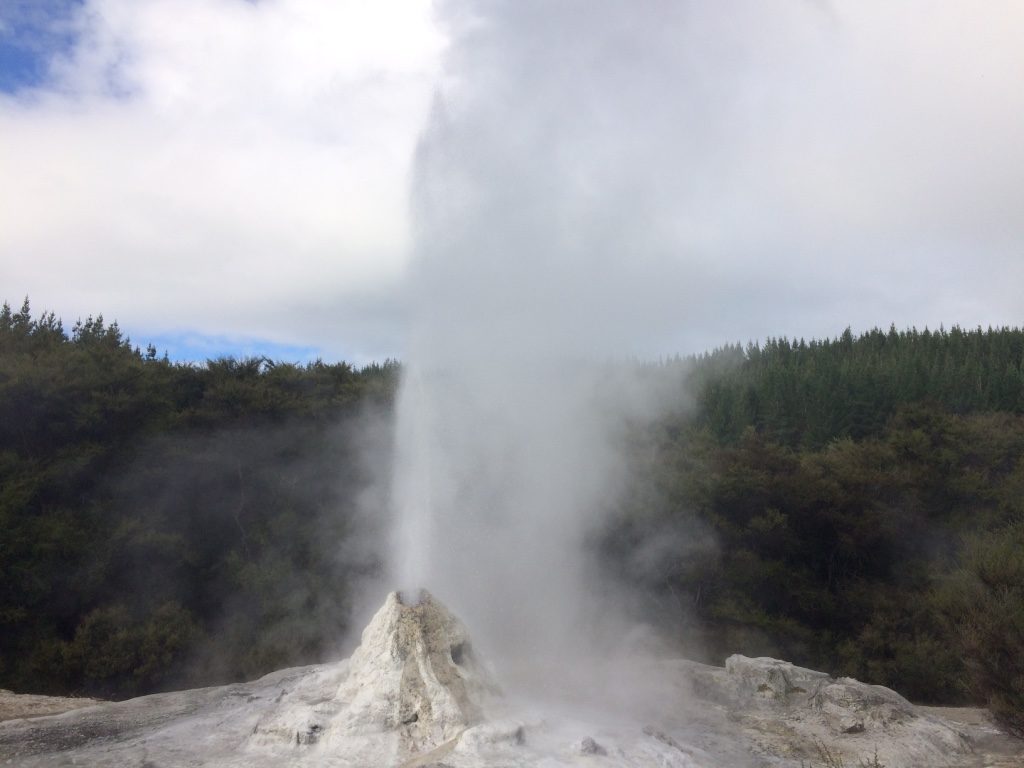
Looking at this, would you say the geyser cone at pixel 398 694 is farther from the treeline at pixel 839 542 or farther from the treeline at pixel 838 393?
the treeline at pixel 838 393

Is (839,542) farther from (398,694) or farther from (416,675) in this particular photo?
(398,694)

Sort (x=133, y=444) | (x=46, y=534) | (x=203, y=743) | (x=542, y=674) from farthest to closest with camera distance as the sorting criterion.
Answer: (x=133, y=444) < (x=46, y=534) < (x=542, y=674) < (x=203, y=743)

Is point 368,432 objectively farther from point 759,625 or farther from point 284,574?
point 759,625

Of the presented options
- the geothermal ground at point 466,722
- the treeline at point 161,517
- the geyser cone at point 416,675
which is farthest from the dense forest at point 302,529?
the geyser cone at point 416,675

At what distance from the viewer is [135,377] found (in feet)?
47.8

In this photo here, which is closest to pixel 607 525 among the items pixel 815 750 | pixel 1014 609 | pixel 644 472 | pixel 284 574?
pixel 644 472

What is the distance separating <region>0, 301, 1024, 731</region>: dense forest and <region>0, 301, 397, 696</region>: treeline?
0.04m

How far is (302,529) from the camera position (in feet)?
46.7

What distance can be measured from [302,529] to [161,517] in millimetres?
2317

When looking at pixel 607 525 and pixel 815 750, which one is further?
pixel 607 525

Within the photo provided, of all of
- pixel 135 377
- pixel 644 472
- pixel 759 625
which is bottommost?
pixel 759 625

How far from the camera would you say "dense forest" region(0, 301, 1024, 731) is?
37.2 ft

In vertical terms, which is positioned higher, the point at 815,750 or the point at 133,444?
the point at 133,444

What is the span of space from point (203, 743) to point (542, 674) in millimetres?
2779
